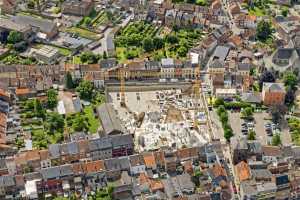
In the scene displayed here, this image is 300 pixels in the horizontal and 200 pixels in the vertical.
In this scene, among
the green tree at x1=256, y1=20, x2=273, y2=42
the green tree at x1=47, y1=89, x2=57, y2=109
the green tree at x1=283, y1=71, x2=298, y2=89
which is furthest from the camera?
the green tree at x1=256, y1=20, x2=273, y2=42

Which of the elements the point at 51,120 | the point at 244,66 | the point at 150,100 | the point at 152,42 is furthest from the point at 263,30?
the point at 51,120

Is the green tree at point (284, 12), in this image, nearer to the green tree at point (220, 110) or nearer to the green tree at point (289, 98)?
the green tree at point (289, 98)

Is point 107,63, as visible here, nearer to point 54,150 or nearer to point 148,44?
point 148,44

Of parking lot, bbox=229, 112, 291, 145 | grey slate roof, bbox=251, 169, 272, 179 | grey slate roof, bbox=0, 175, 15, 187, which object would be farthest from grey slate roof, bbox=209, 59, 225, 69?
grey slate roof, bbox=0, 175, 15, 187

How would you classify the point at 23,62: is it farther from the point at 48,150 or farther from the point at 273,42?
the point at 273,42

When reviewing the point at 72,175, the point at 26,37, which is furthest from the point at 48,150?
the point at 26,37

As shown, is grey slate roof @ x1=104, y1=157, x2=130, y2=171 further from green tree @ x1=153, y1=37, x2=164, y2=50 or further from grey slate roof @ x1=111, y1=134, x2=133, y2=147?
green tree @ x1=153, y1=37, x2=164, y2=50
